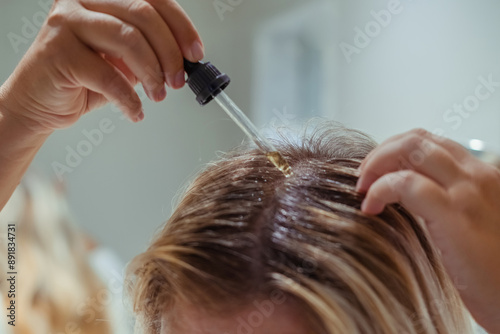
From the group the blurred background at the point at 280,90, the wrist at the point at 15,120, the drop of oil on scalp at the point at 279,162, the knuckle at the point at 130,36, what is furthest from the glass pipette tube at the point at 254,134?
the blurred background at the point at 280,90

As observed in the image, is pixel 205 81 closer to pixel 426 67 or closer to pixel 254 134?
pixel 254 134

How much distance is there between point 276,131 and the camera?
77cm

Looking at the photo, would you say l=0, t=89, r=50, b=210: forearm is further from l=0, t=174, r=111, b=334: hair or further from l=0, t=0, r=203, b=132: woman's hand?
l=0, t=174, r=111, b=334: hair

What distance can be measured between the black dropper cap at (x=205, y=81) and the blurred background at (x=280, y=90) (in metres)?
A: 0.67

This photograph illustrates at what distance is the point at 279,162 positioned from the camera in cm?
60

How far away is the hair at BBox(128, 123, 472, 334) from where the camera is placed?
51 cm

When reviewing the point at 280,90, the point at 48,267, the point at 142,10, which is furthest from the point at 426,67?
the point at 48,267

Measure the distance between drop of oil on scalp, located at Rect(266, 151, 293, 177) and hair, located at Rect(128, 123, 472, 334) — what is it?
0.03 feet

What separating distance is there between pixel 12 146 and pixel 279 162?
0.39 metres

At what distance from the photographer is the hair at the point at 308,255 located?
0.51m

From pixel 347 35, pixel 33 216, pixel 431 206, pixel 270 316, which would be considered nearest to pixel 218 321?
pixel 270 316

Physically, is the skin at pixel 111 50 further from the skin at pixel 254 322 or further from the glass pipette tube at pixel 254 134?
the skin at pixel 254 322

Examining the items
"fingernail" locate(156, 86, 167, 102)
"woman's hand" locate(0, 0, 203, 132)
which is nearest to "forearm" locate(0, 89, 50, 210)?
"woman's hand" locate(0, 0, 203, 132)

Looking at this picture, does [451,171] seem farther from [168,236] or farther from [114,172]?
[114,172]
